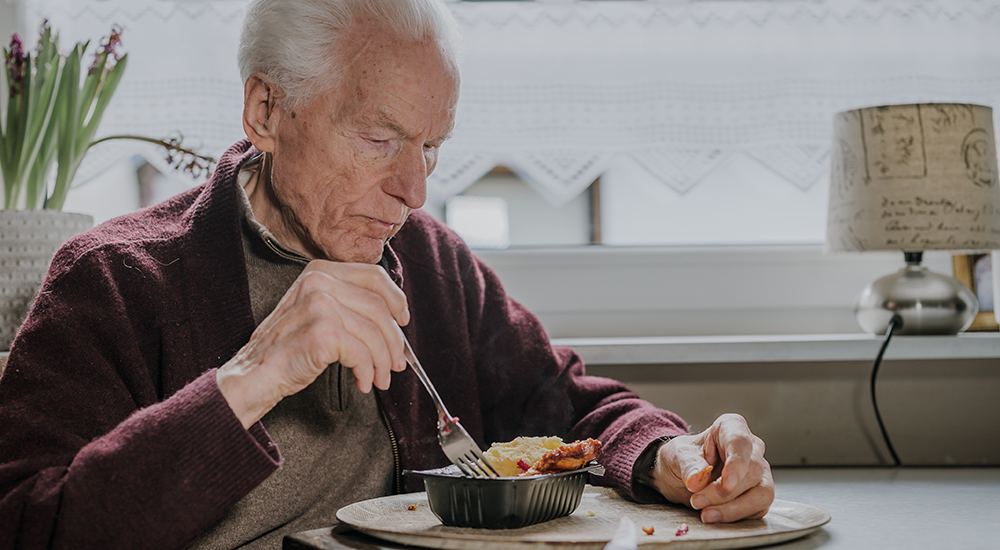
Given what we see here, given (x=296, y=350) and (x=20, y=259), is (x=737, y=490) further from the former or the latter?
(x=20, y=259)

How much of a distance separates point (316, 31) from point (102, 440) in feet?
1.96

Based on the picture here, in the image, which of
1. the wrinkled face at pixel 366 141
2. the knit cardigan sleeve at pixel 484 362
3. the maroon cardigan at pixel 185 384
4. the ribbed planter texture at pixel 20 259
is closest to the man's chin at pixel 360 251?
the wrinkled face at pixel 366 141

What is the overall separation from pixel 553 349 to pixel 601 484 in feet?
1.22

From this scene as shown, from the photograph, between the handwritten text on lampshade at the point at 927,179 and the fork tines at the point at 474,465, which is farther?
the handwritten text on lampshade at the point at 927,179

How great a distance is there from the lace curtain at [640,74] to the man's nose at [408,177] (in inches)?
26.7

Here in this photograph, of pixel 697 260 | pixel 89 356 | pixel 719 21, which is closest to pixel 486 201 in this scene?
pixel 697 260

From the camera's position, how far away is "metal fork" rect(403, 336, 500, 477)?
96 cm

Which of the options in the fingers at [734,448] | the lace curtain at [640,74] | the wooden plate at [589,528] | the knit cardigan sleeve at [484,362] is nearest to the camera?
the wooden plate at [589,528]

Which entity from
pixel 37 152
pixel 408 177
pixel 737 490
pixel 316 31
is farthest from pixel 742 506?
pixel 37 152

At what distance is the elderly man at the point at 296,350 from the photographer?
0.88m

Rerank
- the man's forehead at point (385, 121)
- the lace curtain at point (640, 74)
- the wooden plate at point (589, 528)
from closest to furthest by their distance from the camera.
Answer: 1. the wooden plate at point (589, 528)
2. the man's forehead at point (385, 121)
3. the lace curtain at point (640, 74)

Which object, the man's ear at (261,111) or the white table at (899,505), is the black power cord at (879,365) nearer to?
the white table at (899,505)

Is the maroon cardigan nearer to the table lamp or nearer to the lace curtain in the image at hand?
the lace curtain

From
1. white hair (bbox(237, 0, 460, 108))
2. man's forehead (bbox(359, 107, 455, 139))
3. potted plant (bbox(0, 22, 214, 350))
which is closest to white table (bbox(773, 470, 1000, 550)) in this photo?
man's forehead (bbox(359, 107, 455, 139))
